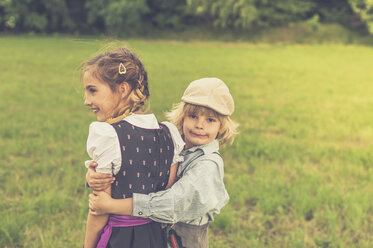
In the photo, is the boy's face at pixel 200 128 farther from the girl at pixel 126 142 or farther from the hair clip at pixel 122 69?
the hair clip at pixel 122 69

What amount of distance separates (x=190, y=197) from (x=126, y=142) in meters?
0.38

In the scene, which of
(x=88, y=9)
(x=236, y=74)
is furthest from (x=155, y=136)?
(x=88, y=9)

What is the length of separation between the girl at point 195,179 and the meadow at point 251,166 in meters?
0.43

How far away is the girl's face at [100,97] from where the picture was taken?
1.58 metres

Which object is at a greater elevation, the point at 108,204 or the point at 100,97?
the point at 100,97

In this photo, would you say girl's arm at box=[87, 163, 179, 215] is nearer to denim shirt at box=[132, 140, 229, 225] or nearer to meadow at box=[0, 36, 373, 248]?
denim shirt at box=[132, 140, 229, 225]

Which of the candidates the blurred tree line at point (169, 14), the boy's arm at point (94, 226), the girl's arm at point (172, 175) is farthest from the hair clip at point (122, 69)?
the blurred tree line at point (169, 14)

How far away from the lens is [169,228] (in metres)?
1.84

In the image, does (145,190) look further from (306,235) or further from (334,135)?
(334,135)

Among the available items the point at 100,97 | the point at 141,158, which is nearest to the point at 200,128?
the point at 141,158

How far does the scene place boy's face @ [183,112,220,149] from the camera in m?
1.79

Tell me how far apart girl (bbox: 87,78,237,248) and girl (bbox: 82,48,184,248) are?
0.06 metres

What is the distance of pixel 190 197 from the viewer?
1.61 meters

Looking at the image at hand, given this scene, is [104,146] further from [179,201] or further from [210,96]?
[210,96]
